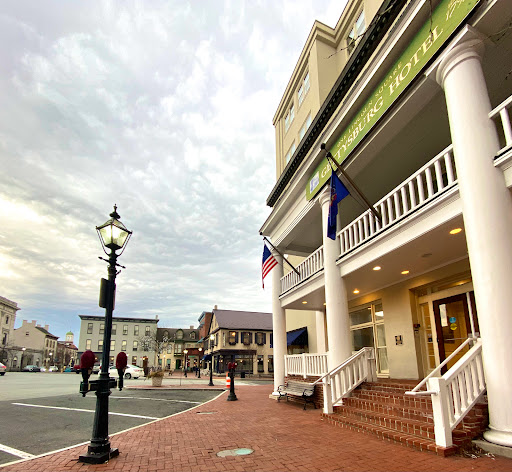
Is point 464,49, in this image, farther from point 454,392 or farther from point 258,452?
point 258,452

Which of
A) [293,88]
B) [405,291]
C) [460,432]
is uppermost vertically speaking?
[293,88]

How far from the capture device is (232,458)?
5.70 m

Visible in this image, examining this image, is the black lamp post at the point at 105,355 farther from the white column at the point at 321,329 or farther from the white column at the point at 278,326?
the white column at the point at 321,329

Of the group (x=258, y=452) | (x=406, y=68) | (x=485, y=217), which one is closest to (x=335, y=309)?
(x=258, y=452)

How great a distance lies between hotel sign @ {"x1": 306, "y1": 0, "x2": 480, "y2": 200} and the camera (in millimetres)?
6512

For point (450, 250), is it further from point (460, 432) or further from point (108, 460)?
point (108, 460)

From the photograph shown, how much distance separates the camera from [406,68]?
7.78 metres

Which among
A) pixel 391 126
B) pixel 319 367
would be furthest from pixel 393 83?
pixel 319 367

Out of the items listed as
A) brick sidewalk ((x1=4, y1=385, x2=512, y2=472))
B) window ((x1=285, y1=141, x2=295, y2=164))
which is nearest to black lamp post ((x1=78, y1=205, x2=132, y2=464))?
brick sidewalk ((x1=4, y1=385, x2=512, y2=472))

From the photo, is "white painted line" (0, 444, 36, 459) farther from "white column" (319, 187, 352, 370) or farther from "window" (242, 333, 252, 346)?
"window" (242, 333, 252, 346)

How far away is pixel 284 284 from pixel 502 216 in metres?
11.2

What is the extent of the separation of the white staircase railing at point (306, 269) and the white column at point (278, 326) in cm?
39

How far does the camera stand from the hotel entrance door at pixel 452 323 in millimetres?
9580

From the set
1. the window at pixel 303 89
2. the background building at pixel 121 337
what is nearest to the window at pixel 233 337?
the window at pixel 303 89
